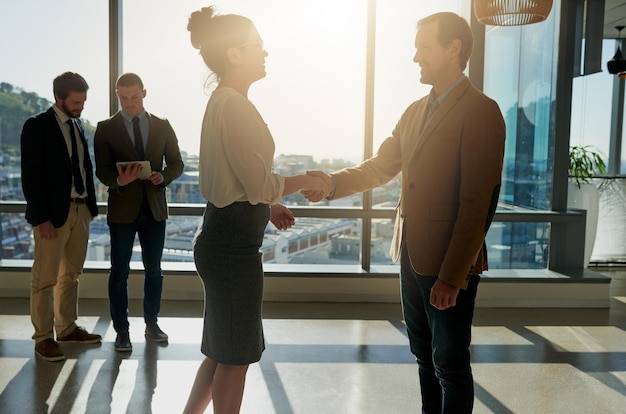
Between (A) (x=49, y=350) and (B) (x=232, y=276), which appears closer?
(B) (x=232, y=276)

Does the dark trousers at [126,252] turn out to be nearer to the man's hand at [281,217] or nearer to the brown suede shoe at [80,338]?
the brown suede shoe at [80,338]

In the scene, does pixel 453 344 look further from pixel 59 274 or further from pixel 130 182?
pixel 59 274

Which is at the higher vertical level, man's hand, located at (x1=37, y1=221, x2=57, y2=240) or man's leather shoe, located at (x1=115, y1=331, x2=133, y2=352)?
man's hand, located at (x1=37, y1=221, x2=57, y2=240)

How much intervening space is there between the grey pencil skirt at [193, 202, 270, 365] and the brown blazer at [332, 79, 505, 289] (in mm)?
504

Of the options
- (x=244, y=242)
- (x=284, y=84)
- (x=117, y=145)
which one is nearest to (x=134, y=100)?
(x=117, y=145)

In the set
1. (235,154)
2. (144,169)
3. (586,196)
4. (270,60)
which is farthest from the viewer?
(586,196)

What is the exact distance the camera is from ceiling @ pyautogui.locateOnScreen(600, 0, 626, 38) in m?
6.50

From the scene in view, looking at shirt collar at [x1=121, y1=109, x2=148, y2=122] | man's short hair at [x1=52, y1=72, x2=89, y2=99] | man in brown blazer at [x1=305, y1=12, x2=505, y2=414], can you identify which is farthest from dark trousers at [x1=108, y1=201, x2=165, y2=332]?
man in brown blazer at [x1=305, y1=12, x2=505, y2=414]

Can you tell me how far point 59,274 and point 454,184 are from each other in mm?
2756

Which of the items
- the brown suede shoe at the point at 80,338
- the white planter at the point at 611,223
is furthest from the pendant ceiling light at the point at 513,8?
the white planter at the point at 611,223

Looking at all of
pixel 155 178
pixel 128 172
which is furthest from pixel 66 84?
pixel 155 178

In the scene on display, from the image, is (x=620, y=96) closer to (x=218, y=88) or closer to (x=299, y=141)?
(x=299, y=141)

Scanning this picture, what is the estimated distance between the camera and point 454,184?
198 cm

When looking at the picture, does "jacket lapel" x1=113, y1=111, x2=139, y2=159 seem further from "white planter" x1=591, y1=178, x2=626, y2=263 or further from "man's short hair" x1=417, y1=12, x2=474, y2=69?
"white planter" x1=591, y1=178, x2=626, y2=263
